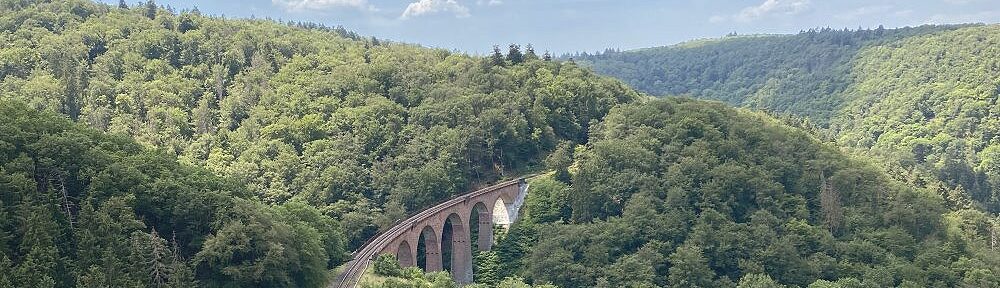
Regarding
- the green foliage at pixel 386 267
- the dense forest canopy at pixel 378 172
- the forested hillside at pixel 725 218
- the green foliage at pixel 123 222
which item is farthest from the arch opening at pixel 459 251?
the green foliage at pixel 123 222

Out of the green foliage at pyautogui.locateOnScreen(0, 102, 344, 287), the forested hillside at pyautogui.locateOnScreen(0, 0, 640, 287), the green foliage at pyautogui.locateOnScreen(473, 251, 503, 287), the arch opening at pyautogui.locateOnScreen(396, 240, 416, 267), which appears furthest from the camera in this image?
the green foliage at pyautogui.locateOnScreen(473, 251, 503, 287)

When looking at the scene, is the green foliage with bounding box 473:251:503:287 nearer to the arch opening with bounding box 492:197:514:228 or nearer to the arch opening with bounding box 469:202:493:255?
the arch opening with bounding box 469:202:493:255

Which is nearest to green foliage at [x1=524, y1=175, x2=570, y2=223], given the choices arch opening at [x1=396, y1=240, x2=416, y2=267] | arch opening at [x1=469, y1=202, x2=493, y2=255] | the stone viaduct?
the stone viaduct

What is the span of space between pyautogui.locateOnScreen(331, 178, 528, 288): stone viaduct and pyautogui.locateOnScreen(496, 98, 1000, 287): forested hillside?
198 cm

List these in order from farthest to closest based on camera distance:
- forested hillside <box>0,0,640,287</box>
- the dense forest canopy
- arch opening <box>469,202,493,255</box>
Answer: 1. arch opening <box>469,202,493,255</box>
2. the dense forest canopy
3. forested hillside <box>0,0,640,287</box>

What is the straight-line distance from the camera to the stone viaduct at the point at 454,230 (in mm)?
64625

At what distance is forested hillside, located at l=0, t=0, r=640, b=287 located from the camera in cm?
4269

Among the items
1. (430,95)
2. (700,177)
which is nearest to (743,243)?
(700,177)

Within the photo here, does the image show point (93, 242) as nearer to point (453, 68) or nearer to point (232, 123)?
point (232, 123)

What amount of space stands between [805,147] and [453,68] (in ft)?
133

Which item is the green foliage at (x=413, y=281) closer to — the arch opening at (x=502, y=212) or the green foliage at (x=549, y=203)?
the green foliage at (x=549, y=203)

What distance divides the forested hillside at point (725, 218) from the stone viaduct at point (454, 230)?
198 cm

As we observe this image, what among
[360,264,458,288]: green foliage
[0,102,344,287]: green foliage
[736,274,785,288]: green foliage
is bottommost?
[736,274,785,288]: green foliage

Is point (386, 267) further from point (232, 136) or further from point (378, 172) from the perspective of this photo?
point (232, 136)
